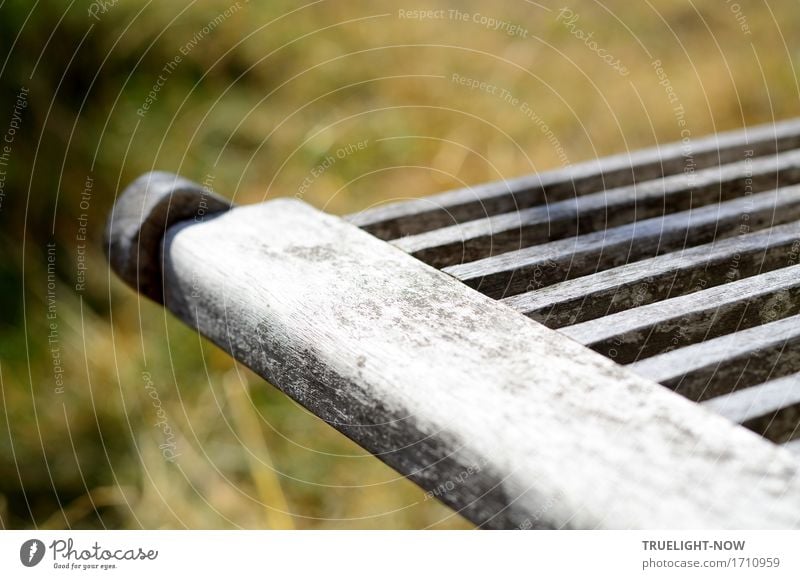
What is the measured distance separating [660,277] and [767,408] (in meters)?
0.29

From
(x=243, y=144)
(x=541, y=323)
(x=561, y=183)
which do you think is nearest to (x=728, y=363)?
(x=541, y=323)

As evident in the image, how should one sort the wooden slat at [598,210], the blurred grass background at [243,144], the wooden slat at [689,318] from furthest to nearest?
1. the blurred grass background at [243,144]
2. the wooden slat at [598,210]
3. the wooden slat at [689,318]

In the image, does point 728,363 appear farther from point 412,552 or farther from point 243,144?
point 243,144

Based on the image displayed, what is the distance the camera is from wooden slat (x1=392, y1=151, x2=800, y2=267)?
3.74 feet

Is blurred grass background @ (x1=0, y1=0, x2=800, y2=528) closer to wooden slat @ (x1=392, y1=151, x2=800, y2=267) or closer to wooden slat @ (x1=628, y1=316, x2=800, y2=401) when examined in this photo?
wooden slat @ (x1=392, y1=151, x2=800, y2=267)

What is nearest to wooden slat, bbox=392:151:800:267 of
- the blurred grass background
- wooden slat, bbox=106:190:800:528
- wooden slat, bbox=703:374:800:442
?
Answer: wooden slat, bbox=106:190:800:528

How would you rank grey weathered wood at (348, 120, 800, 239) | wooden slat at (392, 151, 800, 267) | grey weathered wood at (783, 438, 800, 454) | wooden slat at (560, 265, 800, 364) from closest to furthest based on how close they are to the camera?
grey weathered wood at (783, 438, 800, 454) → wooden slat at (560, 265, 800, 364) → wooden slat at (392, 151, 800, 267) → grey weathered wood at (348, 120, 800, 239)

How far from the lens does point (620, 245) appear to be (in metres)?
1.10

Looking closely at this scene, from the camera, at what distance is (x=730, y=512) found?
0.57m

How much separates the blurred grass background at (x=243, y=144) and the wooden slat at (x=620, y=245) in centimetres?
101

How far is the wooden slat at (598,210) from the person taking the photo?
114cm

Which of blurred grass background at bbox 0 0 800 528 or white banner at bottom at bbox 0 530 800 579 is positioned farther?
blurred grass background at bbox 0 0 800 528

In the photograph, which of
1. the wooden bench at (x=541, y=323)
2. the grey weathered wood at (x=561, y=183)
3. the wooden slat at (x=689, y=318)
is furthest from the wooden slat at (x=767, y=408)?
the grey weathered wood at (x=561, y=183)

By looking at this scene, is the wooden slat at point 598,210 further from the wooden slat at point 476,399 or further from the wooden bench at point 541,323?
the wooden slat at point 476,399
